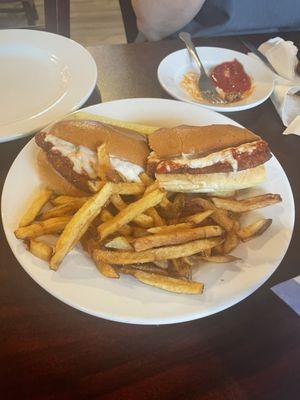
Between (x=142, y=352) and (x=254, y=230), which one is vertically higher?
(x=254, y=230)

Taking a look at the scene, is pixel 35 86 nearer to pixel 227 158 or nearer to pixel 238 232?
pixel 227 158

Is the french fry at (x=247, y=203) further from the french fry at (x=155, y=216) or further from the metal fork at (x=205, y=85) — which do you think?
the metal fork at (x=205, y=85)

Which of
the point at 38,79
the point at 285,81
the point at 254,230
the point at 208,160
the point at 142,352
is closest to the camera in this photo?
the point at 142,352

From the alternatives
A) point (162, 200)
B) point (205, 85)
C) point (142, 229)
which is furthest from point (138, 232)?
point (205, 85)

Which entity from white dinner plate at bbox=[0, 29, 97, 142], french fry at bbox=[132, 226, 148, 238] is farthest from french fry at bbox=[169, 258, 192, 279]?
white dinner plate at bbox=[0, 29, 97, 142]

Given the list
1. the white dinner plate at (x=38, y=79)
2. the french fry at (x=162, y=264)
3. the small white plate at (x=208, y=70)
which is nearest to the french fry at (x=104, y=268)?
the french fry at (x=162, y=264)

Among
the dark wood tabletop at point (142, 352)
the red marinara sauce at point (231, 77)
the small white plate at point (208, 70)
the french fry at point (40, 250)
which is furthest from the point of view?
the red marinara sauce at point (231, 77)

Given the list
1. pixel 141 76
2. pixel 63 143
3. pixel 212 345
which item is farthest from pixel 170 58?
pixel 212 345

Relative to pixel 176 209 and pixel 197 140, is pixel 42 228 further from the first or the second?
pixel 197 140
